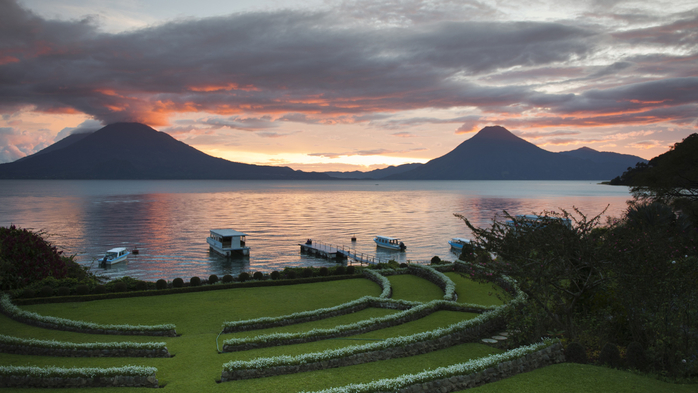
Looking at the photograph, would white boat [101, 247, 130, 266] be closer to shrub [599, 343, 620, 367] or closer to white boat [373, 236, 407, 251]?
white boat [373, 236, 407, 251]

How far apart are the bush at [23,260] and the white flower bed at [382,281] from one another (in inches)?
1163

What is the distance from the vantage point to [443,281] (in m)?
35.7

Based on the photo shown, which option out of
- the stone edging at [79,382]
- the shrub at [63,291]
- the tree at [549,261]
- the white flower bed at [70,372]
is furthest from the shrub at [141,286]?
the tree at [549,261]

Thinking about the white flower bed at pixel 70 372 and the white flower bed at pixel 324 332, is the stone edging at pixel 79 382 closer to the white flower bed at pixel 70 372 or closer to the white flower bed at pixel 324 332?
the white flower bed at pixel 70 372

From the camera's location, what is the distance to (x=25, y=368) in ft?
48.3

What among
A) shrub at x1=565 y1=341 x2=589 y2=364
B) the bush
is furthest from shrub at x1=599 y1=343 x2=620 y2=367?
the bush

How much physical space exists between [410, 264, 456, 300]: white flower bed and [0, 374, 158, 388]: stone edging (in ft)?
68.5

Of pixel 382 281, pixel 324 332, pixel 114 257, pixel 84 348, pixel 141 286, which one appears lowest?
pixel 114 257

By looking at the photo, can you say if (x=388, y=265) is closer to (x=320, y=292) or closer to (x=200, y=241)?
(x=320, y=292)

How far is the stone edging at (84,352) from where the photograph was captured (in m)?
18.9

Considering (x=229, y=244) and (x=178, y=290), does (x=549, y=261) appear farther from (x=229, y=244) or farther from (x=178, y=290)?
(x=229, y=244)

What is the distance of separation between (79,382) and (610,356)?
20.6 metres

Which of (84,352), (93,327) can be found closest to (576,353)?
(84,352)

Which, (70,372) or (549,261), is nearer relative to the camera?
(70,372)
